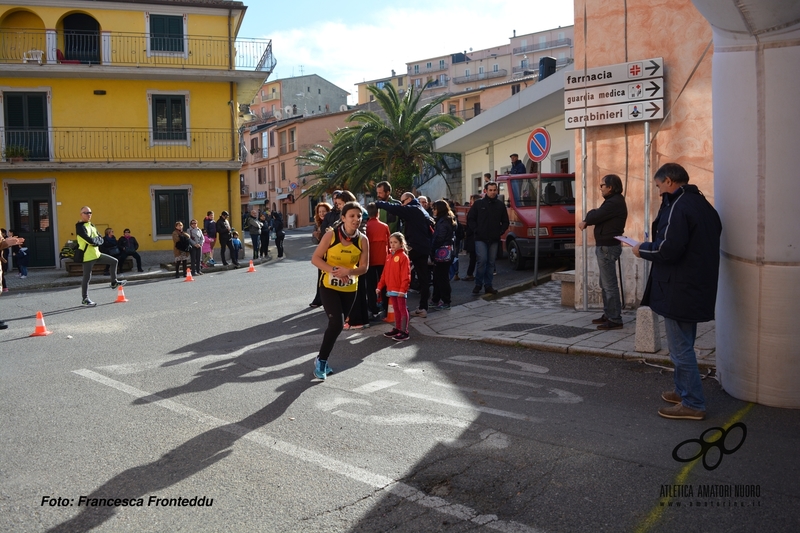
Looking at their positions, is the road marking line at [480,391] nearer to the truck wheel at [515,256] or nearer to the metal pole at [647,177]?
the metal pole at [647,177]

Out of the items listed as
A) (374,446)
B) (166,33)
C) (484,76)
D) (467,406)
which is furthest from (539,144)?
(484,76)

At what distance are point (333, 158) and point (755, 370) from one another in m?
30.1

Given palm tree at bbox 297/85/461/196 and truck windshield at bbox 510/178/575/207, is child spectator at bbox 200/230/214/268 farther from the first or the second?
truck windshield at bbox 510/178/575/207

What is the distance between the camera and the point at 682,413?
539 centimetres

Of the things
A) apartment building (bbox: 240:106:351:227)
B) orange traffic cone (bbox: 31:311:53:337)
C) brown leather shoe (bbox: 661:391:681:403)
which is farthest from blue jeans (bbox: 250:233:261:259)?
apartment building (bbox: 240:106:351:227)

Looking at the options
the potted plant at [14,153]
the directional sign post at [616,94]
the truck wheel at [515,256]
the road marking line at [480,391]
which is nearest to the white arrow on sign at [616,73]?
the directional sign post at [616,94]

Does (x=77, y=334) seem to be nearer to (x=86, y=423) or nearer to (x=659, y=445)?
(x=86, y=423)

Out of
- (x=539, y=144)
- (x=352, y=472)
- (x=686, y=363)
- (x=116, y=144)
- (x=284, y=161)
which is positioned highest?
(x=284, y=161)

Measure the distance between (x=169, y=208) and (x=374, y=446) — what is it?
25.1 m

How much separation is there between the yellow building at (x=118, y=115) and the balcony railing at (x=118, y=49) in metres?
0.04

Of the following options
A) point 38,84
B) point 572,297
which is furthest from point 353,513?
point 38,84

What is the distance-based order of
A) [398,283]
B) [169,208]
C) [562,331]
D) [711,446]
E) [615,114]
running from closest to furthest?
[711,446] → [562,331] → [398,283] → [615,114] → [169,208]

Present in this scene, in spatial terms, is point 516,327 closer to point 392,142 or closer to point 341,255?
point 341,255

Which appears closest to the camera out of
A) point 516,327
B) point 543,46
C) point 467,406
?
point 467,406
